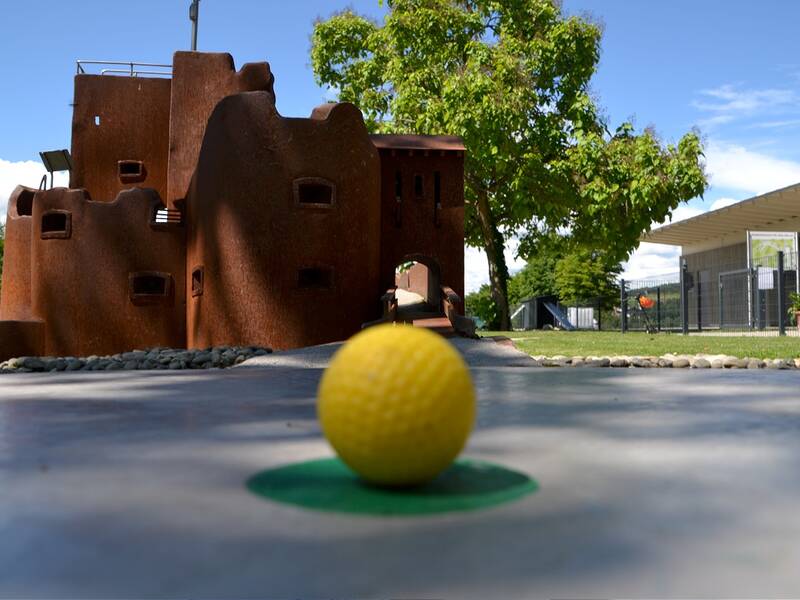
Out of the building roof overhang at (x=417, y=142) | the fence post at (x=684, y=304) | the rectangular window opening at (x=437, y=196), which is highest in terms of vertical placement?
the building roof overhang at (x=417, y=142)

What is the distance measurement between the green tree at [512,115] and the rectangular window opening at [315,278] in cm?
1117

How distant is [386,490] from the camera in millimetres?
2969

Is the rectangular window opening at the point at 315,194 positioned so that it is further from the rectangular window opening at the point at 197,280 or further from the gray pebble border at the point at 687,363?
the gray pebble border at the point at 687,363

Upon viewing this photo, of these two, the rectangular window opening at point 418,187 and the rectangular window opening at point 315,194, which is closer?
the rectangular window opening at point 315,194

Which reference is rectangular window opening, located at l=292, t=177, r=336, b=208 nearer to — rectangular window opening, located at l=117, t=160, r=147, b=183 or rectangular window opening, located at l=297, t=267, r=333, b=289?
rectangular window opening, located at l=297, t=267, r=333, b=289

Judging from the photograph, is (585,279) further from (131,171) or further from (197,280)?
(197,280)

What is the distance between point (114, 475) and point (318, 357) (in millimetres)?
8310

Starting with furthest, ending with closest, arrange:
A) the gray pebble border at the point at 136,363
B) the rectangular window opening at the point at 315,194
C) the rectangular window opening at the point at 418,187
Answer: the rectangular window opening at the point at 418,187
the rectangular window opening at the point at 315,194
the gray pebble border at the point at 136,363

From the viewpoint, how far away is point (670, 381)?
26.5 ft

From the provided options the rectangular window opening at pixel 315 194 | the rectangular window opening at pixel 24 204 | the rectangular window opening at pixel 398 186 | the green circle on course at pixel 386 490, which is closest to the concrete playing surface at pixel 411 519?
the green circle on course at pixel 386 490

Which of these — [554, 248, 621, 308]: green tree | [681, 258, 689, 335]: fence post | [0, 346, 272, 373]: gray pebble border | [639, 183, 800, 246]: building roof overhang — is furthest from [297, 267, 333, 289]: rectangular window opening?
[554, 248, 621, 308]: green tree

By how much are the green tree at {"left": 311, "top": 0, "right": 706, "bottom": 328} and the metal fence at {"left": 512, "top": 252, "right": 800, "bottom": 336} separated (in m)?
2.96

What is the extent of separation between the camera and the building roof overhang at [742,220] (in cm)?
3284

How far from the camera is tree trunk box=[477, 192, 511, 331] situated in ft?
90.5
